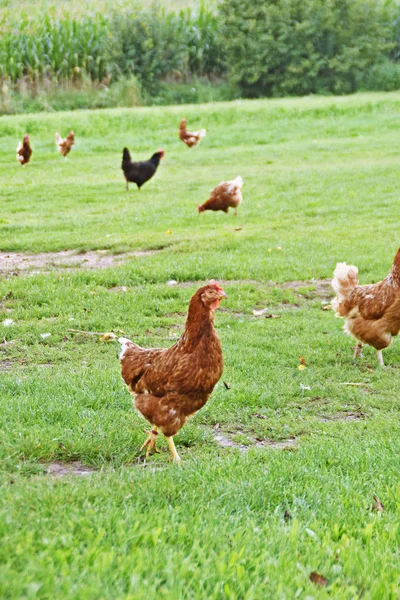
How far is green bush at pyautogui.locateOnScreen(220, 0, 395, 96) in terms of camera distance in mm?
39688

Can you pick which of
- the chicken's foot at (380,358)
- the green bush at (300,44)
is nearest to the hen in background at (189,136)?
the green bush at (300,44)

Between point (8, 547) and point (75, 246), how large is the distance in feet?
31.6

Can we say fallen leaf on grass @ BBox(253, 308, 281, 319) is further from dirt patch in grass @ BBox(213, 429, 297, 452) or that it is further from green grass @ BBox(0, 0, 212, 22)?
green grass @ BBox(0, 0, 212, 22)

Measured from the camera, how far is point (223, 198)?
14961 mm

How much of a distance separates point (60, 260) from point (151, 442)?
21.9 feet

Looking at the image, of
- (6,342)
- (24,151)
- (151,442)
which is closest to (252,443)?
(151,442)

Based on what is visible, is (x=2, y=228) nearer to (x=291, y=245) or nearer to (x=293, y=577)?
(x=291, y=245)

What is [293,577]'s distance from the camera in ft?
9.98

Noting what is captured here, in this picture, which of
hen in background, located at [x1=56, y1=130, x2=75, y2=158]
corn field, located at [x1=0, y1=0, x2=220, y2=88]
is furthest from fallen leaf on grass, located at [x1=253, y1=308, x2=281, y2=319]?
corn field, located at [x1=0, y1=0, x2=220, y2=88]

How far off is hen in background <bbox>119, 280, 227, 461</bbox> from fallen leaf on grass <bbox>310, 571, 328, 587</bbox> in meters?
1.91

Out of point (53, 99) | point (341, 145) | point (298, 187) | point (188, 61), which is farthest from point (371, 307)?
point (188, 61)

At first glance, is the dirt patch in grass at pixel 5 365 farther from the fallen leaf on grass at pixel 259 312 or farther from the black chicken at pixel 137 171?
the black chicken at pixel 137 171

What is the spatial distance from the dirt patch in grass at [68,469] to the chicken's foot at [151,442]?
0.41 metres

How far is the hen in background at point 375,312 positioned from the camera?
7551mm
